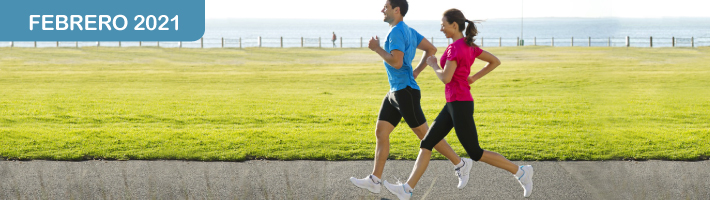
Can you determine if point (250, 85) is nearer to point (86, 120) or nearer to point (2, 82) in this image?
point (2, 82)

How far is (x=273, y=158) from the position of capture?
6.08m

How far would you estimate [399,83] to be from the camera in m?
4.13

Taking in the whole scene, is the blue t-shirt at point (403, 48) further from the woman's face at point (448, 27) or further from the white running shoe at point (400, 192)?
the white running shoe at point (400, 192)

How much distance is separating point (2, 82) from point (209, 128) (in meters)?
11.3

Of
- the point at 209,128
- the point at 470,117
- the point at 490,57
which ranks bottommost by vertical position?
the point at 209,128

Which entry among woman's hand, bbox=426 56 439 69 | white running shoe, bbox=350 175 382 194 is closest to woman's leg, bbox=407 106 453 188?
white running shoe, bbox=350 175 382 194

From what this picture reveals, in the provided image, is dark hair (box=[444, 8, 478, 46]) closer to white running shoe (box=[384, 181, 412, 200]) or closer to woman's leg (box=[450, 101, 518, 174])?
woman's leg (box=[450, 101, 518, 174])

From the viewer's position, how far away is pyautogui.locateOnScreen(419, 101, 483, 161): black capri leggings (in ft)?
13.0

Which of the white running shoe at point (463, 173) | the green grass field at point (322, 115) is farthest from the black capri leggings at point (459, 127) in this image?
the green grass field at point (322, 115)

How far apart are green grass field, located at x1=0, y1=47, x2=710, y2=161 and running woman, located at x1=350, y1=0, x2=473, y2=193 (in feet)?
3.97

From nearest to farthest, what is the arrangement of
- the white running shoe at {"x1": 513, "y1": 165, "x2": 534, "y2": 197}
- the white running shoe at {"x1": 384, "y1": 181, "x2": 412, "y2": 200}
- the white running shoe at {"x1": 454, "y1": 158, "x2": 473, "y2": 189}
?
the white running shoe at {"x1": 384, "y1": 181, "x2": 412, "y2": 200} → the white running shoe at {"x1": 513, "y1": 165, "x2": 534, "y2": 197} → the white running shoe at {"x1": 454, "y1": 158, "x2": 473, "y2": 189}

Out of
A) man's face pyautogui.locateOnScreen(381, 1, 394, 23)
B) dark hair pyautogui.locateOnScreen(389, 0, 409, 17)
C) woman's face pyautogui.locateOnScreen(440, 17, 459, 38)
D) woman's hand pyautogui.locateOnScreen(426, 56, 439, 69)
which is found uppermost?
dark hair pyautogui.locateOnScreen(389, 0, 409, 17)

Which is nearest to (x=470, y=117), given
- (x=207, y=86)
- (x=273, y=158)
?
(x=273, y=158)

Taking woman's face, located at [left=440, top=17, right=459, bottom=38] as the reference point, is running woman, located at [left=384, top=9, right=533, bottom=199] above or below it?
below
